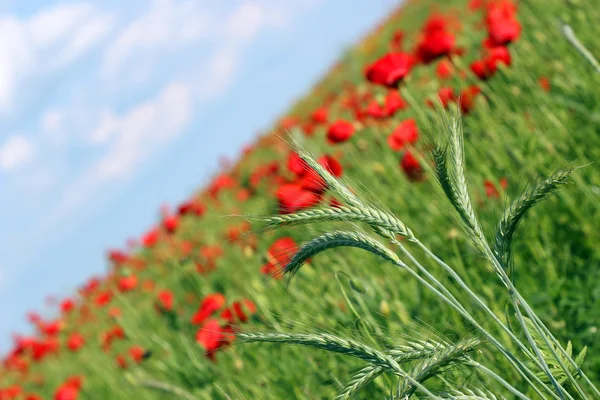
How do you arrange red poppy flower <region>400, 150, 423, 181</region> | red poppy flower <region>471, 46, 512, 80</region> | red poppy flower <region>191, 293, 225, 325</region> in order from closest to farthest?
1. red poppy flower <region>191, 293, 225, 325</region>
2. red poppy flower <region>400, 150, 423, 181</region>
3. red poppy flower <region>471, 46, 512, 80</region>

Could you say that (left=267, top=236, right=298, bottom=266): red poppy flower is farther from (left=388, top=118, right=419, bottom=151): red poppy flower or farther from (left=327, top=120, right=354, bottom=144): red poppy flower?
(left=327, top=120, right=354, bottom=144): red poppy flower

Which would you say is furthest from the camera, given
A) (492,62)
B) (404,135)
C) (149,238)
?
(149,238)

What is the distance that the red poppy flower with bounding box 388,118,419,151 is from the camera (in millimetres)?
2847

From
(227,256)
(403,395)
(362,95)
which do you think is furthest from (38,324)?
(403,395)

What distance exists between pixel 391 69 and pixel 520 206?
1.95 meters

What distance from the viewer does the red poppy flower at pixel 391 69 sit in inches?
113

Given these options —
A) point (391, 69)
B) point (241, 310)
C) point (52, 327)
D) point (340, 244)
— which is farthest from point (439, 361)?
point (52, 327)

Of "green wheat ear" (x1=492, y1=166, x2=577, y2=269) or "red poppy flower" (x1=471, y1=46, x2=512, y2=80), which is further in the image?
"red poppy flower" (x1=471, y1=46, x2=512, y2=80)

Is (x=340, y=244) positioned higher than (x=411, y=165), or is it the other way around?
(x=340, y=244)

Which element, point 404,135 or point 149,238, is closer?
point 404,135

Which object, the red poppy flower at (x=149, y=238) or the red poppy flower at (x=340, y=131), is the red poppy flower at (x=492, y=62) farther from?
the red poppy flower at (x=149, y=238)

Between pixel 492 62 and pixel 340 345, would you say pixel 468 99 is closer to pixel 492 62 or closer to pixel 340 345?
pixel 492 62

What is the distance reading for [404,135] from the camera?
2.84m

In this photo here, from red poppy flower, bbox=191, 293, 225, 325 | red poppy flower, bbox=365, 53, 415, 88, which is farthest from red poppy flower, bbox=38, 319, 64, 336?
red poppy flower, bbox=365, 53, 415, 88
